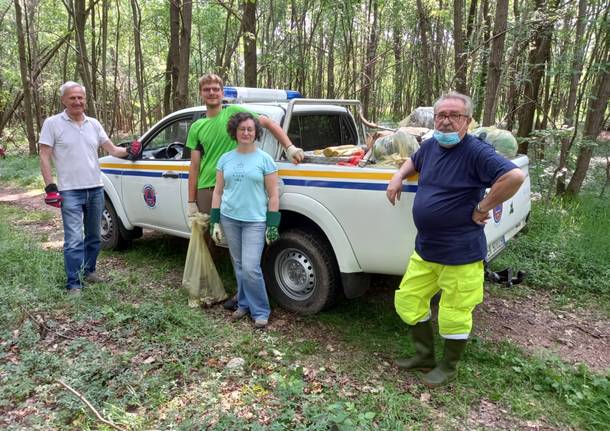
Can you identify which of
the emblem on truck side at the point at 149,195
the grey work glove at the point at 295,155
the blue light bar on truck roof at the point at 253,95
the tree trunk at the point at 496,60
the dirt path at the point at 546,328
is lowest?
the dirt path at the point at 546,328

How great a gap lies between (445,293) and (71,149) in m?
3.49

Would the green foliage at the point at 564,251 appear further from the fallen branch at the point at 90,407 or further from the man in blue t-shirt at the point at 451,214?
the fallen branch at the point at 90,407

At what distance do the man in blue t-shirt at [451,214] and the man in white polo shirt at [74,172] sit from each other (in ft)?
9.62

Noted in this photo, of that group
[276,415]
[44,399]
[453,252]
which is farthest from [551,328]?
[44,399]

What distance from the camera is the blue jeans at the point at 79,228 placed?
4.30 m

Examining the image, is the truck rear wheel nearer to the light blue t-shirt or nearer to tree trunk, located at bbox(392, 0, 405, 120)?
the light blue t-shirt

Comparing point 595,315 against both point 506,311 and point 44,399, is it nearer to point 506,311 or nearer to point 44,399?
point 506,311

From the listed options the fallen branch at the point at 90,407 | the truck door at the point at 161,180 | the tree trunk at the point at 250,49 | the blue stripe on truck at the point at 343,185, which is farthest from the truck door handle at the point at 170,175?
the tree trunk at the point at 250,49

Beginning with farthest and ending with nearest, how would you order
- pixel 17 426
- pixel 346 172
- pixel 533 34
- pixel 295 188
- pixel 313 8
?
pixel 313 8, pixel 533 34, pixel 295 188, pixel 346 172, pixel 17 426

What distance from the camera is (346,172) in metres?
3.44

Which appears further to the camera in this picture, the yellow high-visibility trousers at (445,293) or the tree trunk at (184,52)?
the tree trunk at (184,52)

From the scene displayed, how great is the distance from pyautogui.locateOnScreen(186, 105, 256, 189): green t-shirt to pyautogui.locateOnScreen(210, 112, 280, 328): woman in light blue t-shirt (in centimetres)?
25

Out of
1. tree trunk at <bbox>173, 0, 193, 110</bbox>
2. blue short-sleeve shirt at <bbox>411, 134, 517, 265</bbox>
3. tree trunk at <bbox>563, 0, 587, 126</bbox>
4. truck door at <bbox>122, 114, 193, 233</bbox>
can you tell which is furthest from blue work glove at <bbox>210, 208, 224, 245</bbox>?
tree trunk at <bbox>563, 0, 587, 126</bbox>

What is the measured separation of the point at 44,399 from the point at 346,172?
98.7 inches
